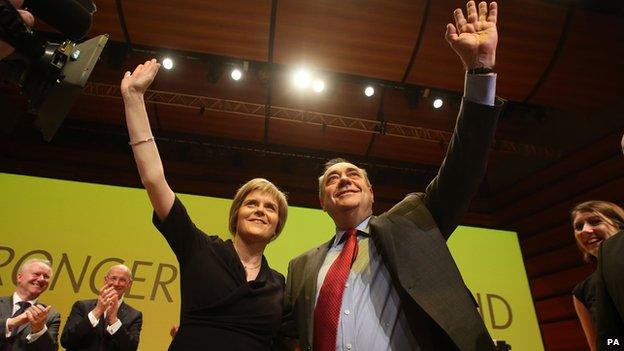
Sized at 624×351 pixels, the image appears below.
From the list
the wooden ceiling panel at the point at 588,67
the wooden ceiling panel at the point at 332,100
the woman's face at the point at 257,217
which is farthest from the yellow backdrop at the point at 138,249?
the woman's face at the point at 257,217

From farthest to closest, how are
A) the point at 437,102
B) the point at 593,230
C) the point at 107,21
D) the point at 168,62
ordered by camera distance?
the point at 437,102 < the point at 168,62 < the point at 107,21 < the point at 593,230

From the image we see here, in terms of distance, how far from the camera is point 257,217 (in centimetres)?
159

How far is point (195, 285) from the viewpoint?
1297 mm

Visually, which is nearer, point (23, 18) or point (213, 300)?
point (23, 18)

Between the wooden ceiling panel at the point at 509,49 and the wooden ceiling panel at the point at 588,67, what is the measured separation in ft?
0.64

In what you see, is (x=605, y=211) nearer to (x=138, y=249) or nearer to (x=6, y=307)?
(x=138, y=249)

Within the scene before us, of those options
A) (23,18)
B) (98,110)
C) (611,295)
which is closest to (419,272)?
(611,295)

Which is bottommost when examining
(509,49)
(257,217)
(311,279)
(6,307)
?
(311,279)

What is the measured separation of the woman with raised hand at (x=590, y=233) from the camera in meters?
2.10

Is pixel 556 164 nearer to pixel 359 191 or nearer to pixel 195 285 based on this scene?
pixel 359 191

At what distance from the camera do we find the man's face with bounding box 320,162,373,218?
1.54 meters

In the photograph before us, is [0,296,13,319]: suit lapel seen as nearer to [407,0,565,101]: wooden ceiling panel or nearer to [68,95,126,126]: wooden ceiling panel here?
[68,95,126,126]: wooden ceiling panel

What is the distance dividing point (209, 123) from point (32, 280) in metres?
3.23

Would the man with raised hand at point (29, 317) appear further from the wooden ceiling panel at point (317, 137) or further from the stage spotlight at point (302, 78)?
the wooden ceiling panel at point (317, 137)
